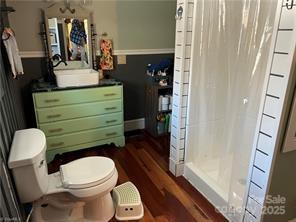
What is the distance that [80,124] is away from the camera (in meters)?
2.48

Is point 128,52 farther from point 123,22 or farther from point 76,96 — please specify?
point 76,96

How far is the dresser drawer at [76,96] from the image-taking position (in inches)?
87.4

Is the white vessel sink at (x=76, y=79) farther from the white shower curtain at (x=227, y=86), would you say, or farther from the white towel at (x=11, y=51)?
the white shower curtain at (x=227, y=86)

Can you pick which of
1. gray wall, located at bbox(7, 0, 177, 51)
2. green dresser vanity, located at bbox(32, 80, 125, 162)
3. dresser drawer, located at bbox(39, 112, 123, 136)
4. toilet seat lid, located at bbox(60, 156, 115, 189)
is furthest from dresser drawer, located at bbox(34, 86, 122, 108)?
toilet seat lid, located at bbox(60, 156, 115, 189)

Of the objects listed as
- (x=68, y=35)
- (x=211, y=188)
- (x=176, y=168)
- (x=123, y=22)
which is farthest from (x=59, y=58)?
(x=211, y=188)

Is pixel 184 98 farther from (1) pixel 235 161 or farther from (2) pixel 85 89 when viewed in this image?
(2) pixel 85 89

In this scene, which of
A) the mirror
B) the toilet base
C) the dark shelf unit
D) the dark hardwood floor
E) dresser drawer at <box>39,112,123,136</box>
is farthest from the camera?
the dark shelf unit

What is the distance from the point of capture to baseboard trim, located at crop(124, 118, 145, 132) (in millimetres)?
3230

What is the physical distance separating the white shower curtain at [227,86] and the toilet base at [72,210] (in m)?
0.91

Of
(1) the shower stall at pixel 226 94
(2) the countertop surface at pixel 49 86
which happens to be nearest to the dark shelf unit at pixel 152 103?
(2) the countertop surface at pixel 49 86

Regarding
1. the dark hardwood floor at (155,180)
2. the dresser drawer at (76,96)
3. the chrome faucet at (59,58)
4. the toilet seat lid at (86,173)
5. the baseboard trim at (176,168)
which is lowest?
the dark hardwood floor at (155,180)

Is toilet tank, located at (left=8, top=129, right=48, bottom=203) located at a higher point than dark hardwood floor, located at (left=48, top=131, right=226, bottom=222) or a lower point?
higher

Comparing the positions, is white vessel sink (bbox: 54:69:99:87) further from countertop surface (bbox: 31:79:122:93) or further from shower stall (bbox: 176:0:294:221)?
shower stall (bbox: 176:0:294:221)

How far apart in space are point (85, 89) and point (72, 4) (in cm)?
99
